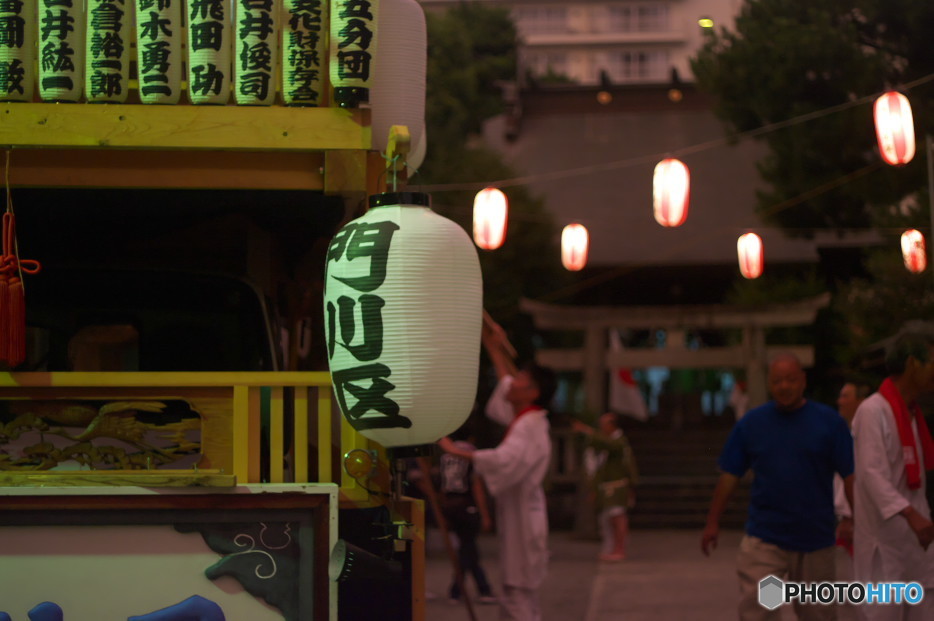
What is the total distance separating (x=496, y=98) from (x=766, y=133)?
11.2 metres

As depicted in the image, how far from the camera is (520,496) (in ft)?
22.7

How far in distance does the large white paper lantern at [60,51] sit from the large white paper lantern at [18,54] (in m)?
0.05

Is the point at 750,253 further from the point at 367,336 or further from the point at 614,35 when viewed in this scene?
the point at 614,35

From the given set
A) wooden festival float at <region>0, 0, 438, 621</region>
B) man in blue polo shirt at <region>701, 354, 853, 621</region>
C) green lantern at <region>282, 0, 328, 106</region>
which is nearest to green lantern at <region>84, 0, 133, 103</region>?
wooden festival float at <region>0, 0, 438, 621</region>

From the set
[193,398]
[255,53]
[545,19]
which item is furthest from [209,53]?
[545,19]

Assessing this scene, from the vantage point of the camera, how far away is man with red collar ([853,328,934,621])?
214 inches

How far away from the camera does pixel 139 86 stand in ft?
15.3

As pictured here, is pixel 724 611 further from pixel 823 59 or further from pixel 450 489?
pixel 823 59

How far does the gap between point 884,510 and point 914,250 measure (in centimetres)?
855

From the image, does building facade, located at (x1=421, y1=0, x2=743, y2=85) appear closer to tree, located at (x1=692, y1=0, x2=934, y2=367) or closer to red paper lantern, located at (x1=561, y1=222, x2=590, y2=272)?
tree, located at (x1=692, y1=0, x2=934, y2=367)

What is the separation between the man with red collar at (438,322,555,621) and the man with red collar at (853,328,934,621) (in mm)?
1967

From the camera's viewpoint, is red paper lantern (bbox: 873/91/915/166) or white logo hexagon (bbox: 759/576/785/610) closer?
white logo hexagon (bbox: 759/576/785/610)

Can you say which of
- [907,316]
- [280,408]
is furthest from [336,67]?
[907,316]

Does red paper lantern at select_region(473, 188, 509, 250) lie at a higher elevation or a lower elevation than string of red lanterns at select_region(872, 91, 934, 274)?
lower
